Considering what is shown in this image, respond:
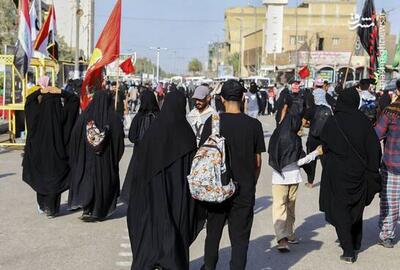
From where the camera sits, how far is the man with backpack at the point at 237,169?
5020 millimetres

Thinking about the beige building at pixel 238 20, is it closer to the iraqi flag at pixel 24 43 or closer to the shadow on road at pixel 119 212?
the iraqi flag at pixel 24 43

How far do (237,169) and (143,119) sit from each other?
441 cm

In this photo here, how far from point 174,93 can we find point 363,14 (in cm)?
1289

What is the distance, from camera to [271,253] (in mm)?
6680

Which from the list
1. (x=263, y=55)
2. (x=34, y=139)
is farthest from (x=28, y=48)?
(x=263, y=55)

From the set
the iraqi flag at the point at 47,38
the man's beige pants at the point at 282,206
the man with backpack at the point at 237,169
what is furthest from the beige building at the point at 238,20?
the man with backpack at the point at 237,169

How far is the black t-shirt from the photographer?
16.4 feet

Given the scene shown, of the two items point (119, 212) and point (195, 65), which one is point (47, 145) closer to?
point (119, 212)

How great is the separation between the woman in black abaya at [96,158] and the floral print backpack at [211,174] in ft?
10.2

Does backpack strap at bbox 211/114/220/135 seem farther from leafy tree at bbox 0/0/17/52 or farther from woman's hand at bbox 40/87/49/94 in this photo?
leafy tree at bbox 0/0/17/52

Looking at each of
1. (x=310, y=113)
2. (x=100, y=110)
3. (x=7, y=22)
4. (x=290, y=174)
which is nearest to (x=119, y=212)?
(x=100, y=110)

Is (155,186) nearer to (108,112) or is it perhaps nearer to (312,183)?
(108,112)

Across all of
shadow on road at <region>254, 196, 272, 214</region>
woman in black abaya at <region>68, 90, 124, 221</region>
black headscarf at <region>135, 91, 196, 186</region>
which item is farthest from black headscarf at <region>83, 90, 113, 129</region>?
black headscarf at <region>135, 91, 196, 186</region>

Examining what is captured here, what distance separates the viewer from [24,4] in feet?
48.6
